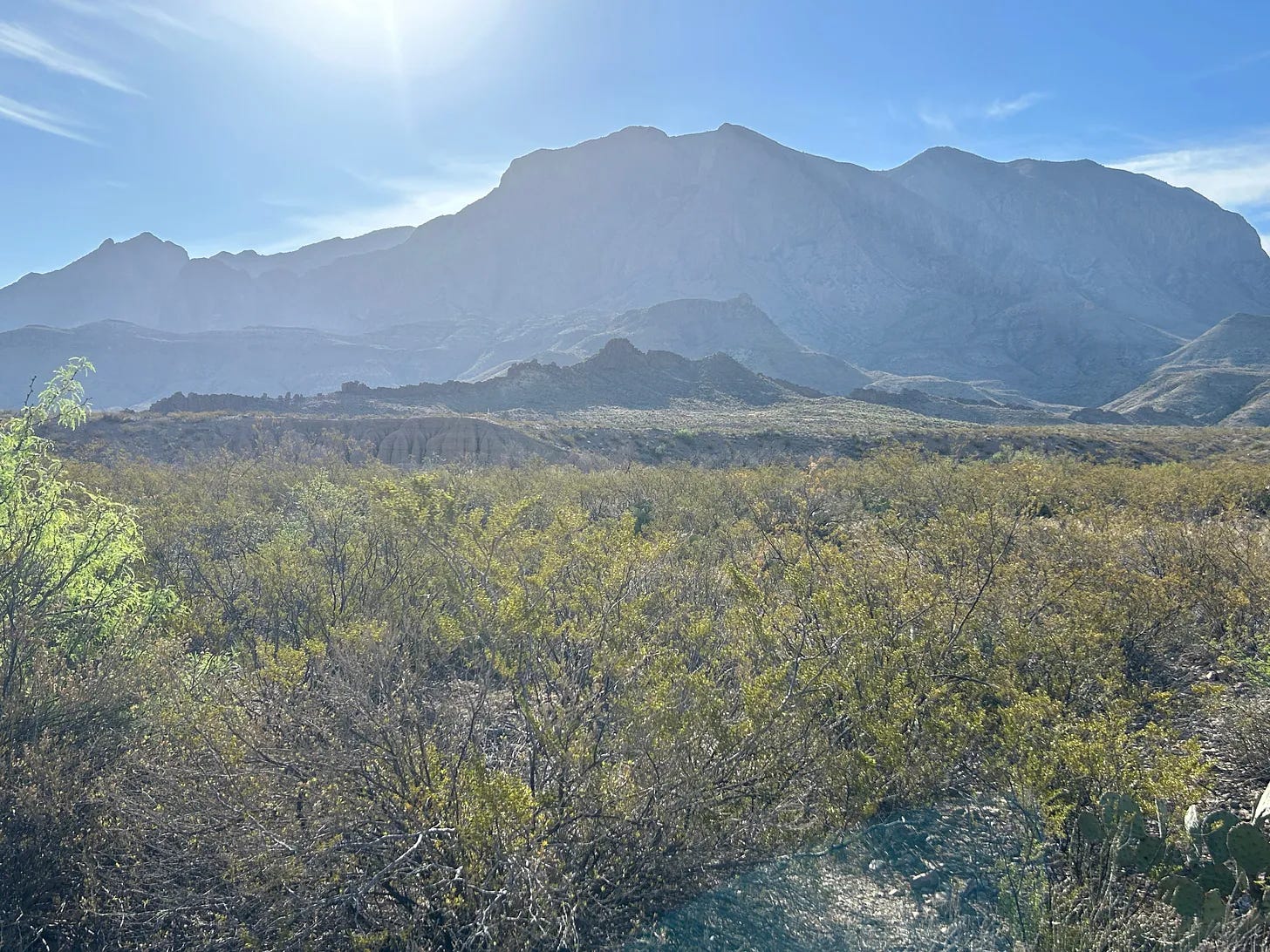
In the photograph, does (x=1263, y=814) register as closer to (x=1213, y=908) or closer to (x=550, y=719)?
(x=1213, y=908)

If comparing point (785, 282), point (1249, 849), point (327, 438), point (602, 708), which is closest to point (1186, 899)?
point (1249, 849)

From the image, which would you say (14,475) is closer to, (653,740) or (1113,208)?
(653,740)

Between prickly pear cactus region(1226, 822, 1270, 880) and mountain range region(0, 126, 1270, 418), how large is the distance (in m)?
94.7

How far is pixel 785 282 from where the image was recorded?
138625mm

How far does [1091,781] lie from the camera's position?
13.1 feet

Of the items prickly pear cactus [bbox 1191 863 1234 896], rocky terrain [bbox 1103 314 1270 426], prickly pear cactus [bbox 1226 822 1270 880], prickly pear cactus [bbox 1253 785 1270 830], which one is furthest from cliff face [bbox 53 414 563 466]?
rocky terrain [bbox 1103 314 1270 426]

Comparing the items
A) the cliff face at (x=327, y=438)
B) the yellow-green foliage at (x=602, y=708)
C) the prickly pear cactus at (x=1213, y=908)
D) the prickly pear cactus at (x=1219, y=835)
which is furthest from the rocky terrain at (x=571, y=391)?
the prickly pear cactus at (x=1213, y=908)

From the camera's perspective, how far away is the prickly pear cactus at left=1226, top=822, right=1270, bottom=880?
346 cm

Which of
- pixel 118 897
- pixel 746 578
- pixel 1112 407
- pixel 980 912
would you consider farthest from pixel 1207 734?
pixel 1112 407

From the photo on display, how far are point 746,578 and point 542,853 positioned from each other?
2.77 meters

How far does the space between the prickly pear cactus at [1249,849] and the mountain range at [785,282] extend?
9473 cm

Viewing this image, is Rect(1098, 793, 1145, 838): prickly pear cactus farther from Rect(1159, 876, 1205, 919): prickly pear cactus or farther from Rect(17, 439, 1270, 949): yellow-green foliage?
Rect(1159, 876, 1205, 919): prickly pear cactus

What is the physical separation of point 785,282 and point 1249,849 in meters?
142

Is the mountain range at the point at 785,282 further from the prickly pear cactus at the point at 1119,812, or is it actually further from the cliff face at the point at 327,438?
the prickly pear cactus at the point at 1119,812
